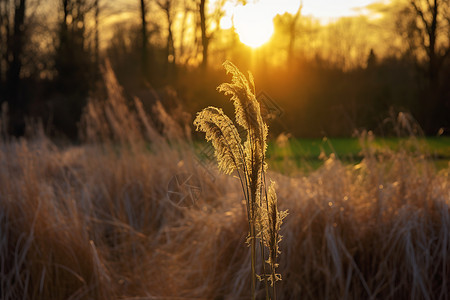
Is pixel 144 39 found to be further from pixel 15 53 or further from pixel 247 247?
pixel 247 247

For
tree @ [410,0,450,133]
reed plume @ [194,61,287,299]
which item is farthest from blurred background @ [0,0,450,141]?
reed plume @ [194,61,287,299]

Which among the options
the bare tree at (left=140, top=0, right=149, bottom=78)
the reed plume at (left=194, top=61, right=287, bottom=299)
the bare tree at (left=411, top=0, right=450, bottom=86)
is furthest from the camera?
the bare tree at (left=140, top=0, right=149, bottom=78)

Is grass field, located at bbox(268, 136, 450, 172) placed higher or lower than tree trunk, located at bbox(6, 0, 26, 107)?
lower

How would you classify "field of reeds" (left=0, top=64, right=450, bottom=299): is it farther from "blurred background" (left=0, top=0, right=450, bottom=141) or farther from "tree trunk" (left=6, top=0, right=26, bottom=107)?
"tree trunk" (left=6, top=0, right=26, bottom=107)

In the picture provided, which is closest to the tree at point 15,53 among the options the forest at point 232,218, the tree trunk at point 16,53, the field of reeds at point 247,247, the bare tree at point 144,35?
the tree trunk at point 16,53

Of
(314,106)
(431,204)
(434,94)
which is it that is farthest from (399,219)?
(314,106)

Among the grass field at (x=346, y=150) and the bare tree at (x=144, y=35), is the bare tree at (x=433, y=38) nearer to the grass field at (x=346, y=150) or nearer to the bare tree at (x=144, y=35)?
the grass field at (x=346, y=150)

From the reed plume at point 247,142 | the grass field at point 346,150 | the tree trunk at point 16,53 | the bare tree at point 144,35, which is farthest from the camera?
the bare tree at point 144,35

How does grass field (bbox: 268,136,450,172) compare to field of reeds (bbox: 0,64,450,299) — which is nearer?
field of reeds (bbox: 0,64,450,299)

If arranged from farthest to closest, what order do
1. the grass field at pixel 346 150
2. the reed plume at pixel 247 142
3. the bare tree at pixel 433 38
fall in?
the bare tree at pixel 433 38, the grass field at pixel 346 150, the reed plume at pixel 247 142

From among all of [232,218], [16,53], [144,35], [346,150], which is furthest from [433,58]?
[16,53]

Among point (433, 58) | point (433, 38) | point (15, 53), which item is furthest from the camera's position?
point (15, 53)

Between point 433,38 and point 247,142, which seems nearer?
point 247,142

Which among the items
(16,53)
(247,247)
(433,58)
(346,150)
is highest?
(16,53)
